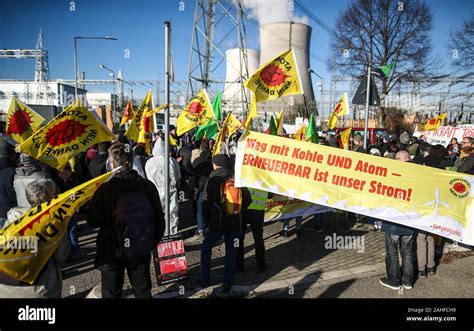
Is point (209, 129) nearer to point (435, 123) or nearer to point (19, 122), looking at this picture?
point (19, 122)

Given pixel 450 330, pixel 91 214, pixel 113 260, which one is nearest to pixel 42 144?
pixel 91 214

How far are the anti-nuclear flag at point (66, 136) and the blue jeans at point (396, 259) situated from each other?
3825 mm

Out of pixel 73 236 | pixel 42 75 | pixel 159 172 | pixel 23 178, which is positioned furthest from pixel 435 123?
pixel 42 75

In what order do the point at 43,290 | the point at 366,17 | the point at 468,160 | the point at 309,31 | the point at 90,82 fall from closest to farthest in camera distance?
the point at 43,290, the point at 468,160, the point at 366,17, the point at 309,31, the point at 90,82

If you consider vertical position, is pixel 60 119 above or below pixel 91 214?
above

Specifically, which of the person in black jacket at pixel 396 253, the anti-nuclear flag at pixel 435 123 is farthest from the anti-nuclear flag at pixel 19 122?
the anti-nuclear flag at pixel 435 123

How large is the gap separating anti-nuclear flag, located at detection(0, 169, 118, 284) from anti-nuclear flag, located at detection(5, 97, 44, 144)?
11.1ft

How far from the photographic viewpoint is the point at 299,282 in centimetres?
450

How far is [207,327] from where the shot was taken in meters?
3.09

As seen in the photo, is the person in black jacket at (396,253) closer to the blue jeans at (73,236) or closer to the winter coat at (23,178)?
the winter coat at (23,178)

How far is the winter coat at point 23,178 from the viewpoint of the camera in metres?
4.16

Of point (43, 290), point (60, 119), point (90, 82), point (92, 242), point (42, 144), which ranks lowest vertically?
point (92, 242)

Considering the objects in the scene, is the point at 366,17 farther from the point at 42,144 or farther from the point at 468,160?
the point at 42,144

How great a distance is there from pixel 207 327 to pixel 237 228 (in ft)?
4.38
